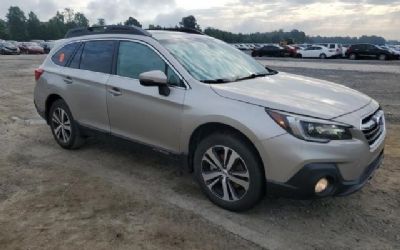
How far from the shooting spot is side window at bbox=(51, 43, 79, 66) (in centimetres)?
623

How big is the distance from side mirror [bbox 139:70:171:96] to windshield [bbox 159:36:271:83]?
29cm

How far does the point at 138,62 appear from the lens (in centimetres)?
509

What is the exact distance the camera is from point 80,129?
6012 millimetres

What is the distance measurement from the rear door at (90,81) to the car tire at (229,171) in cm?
165

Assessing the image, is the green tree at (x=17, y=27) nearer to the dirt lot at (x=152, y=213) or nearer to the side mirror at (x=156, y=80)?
the dirt lot at (x=152, y=213)

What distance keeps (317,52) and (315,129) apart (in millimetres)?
40345

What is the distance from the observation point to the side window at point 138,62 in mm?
4672

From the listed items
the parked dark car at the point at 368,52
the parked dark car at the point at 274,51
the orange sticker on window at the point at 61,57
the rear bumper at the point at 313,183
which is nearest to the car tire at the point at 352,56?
the parked dark car at the point at 368,52

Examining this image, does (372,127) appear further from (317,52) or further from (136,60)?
(317,52)

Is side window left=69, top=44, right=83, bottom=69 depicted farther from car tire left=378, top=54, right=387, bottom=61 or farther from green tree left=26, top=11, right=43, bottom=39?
green tree left=26, top=11, right=43, bottom=39

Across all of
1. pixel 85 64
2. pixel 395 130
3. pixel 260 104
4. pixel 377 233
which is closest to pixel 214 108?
pixel 260 104

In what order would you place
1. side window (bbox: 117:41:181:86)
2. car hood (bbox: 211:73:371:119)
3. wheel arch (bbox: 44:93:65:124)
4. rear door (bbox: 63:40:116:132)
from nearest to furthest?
car hood (bbox: 211:73:371:119) < side window (bbox: 117:41:181:86) < rear door (bbox: 63:40:116:132) < wheel arch (bbox: 44:93:65:124)

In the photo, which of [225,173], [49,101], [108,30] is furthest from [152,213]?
[49,101]

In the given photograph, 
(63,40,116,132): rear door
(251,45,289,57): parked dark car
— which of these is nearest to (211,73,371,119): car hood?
(63,40,116,132): rear door
